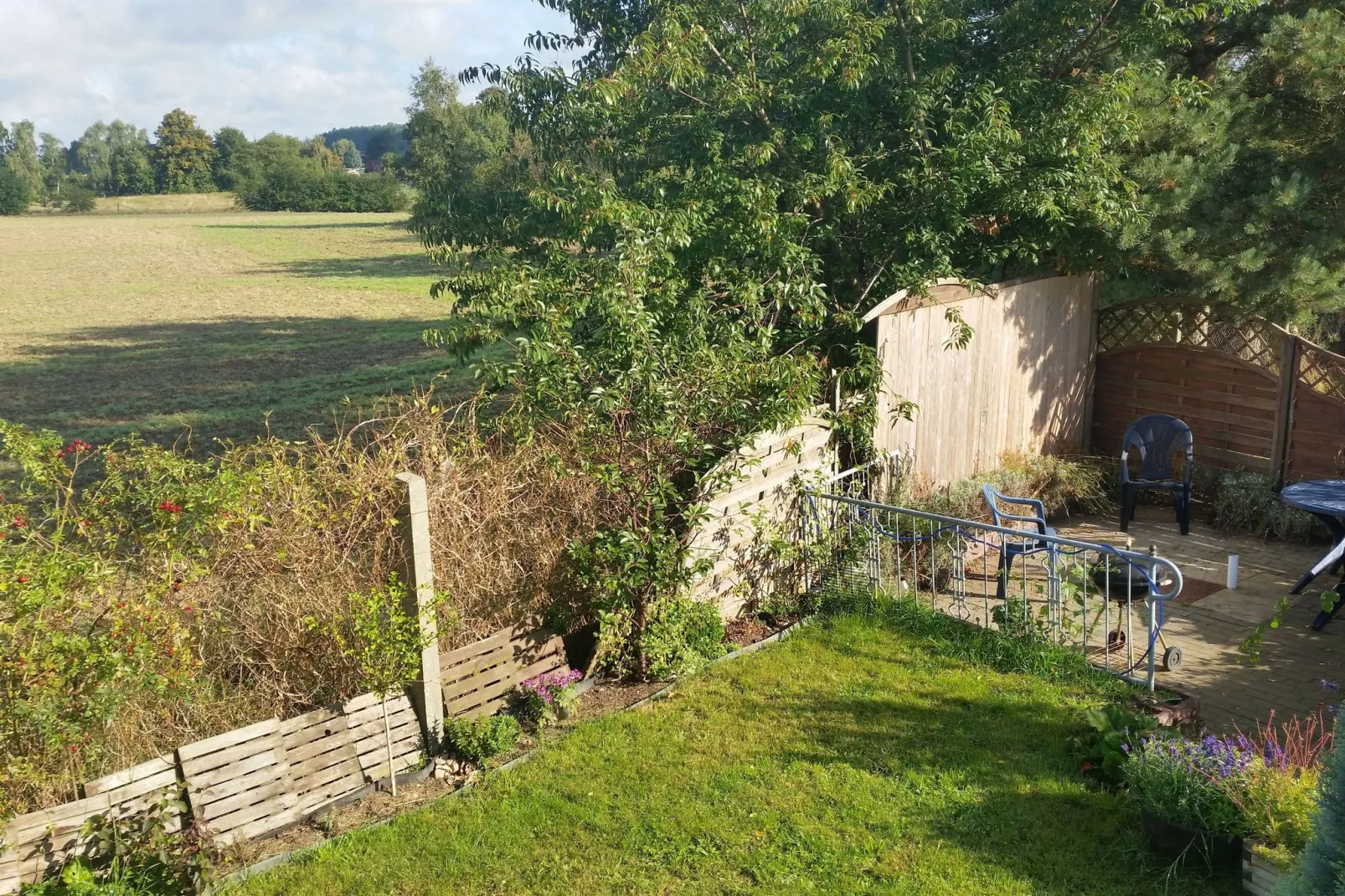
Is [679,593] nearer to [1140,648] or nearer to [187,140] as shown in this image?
[1140,648]

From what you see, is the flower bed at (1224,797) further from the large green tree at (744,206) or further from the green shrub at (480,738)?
the green shrub at (480,738)

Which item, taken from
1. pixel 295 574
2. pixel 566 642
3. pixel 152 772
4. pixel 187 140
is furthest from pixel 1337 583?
pixel 187 140

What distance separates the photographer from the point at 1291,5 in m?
9.93

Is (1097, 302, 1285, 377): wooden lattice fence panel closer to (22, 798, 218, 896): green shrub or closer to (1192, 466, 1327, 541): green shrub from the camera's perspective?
(1192, 466, 1327, 541): green shrub

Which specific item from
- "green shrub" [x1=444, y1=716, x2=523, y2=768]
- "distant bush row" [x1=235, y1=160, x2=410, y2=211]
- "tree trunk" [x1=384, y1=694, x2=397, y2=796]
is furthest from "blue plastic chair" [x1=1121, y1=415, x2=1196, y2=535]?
"distant bush row" [x1=235, y1=160, x2=410, y2=211]

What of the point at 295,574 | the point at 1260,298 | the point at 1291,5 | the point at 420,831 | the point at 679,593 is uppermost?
the point at 1291,5

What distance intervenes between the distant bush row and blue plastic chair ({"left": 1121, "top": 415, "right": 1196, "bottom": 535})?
5907 cm

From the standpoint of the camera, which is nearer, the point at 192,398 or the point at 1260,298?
the point at 1260,298

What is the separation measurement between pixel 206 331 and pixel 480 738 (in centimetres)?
1958

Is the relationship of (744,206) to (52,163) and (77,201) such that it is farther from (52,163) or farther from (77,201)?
(52,163)

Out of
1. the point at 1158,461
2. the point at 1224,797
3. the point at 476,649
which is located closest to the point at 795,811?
the point at 1224,797

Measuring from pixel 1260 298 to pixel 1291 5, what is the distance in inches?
124

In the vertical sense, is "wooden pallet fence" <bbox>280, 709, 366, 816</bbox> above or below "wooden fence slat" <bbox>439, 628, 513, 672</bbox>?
below

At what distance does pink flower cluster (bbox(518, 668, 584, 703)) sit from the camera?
5621mm
